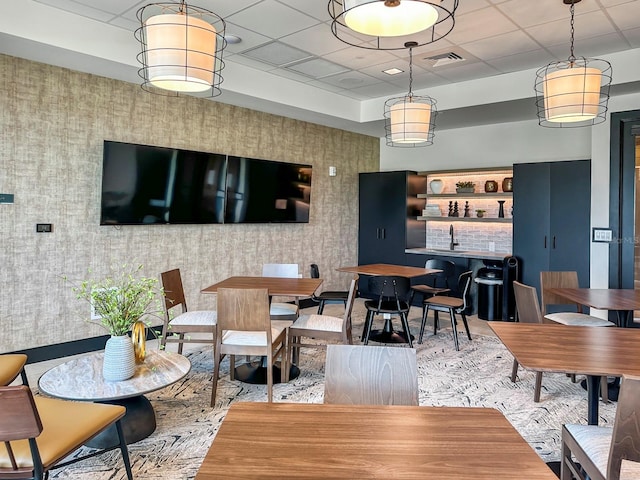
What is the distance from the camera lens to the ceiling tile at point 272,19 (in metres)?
3.80

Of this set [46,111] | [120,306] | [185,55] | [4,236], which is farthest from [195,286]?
[185,55]

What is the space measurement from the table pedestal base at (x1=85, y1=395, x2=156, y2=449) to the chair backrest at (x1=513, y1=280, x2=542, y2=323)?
2.72 metres

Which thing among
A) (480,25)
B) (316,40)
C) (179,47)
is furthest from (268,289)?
(480,25)

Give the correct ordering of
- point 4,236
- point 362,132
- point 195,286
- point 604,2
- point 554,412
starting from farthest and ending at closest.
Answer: point 362,132 → point 195,286 → point 4,236 → point 604,2 → point 554,412

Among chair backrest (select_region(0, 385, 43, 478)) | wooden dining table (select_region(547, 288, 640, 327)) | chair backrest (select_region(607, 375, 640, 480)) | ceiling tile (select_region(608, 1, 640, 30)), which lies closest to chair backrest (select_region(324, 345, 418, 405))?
chair backrest (select_region(607, 375, 640, 480))

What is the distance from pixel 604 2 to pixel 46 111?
4.79 meters

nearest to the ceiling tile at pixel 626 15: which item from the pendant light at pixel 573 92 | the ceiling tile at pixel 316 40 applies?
the pendant light at pixel 573 92

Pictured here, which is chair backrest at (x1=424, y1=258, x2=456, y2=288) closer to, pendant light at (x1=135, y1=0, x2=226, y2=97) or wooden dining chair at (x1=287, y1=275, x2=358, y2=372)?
wooden dining chair at (x1=287, y1=275, x2=358, y2=372)

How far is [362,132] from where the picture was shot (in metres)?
7.63

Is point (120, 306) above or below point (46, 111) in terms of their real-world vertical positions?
below

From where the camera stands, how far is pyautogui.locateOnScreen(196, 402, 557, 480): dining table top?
1185 millimetres

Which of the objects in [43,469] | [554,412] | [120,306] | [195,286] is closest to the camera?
[43,469]

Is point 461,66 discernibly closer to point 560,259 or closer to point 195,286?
point 560,259

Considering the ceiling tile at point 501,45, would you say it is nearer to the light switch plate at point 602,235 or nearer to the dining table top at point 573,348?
the light switch plate at point 602,235
